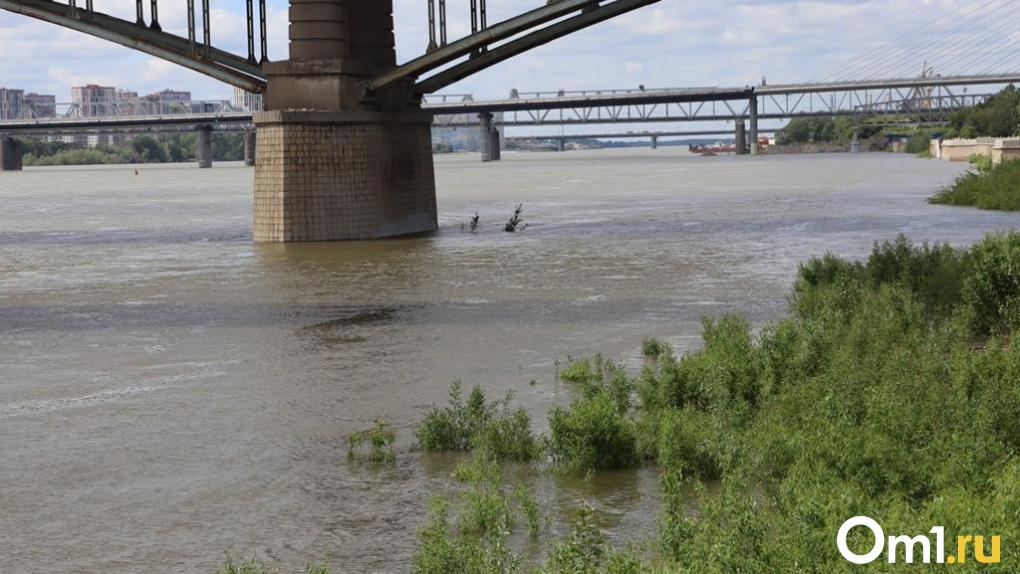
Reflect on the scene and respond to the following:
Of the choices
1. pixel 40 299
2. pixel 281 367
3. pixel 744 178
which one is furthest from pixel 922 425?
pixel 744 178

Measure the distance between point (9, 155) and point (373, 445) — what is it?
6879 inches

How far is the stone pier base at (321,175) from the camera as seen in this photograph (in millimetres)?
37906

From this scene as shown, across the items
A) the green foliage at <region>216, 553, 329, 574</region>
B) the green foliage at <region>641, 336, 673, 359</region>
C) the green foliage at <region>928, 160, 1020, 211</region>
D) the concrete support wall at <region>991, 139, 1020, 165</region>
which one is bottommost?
the green foliage at <region>216, 553, 329, 574</region>

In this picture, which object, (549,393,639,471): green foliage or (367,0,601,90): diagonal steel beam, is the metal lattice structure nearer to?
(367,0,601,90): diagonal steel beam

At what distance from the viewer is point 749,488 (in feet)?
34.7

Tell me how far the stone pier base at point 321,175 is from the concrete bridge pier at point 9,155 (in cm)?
14717

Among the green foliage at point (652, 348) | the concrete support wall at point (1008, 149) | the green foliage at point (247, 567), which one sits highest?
the concrete support wall at point (1008, 149)

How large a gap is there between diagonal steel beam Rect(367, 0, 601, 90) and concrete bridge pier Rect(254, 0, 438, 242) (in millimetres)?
724

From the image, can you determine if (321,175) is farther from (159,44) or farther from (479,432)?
(479,432)

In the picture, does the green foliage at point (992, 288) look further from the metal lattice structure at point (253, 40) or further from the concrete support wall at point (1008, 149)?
the concrete support wall at point (1008, 149)

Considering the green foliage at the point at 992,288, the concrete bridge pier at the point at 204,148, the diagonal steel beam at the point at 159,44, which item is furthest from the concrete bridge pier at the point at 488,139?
the green foliage at the point at 992,288

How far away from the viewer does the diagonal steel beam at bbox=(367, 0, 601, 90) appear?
38.5m

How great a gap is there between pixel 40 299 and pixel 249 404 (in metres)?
13.0

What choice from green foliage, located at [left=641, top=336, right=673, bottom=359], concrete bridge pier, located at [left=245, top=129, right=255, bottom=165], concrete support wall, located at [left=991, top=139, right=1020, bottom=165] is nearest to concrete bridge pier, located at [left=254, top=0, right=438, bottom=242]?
green foliage, located at [left=641, top=336, right=673, bottom=359]
